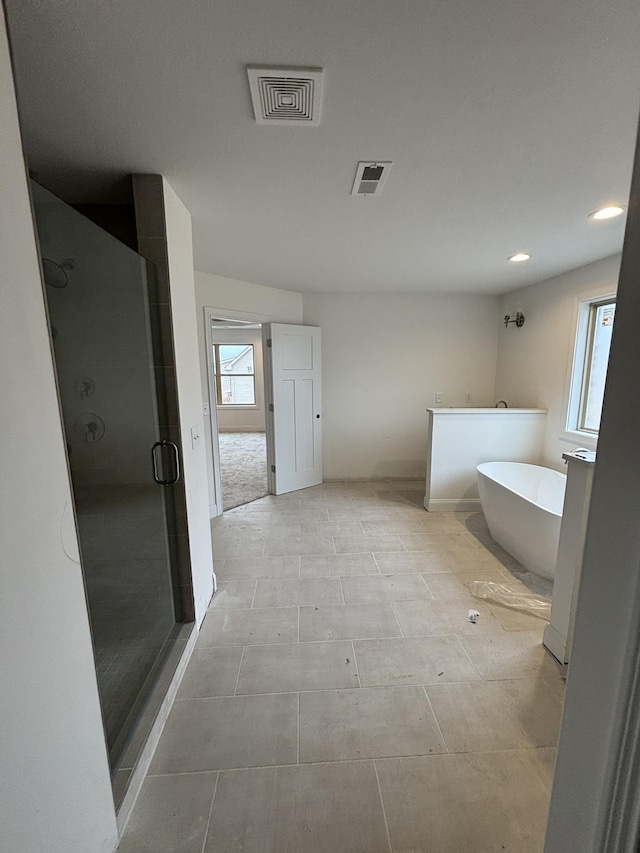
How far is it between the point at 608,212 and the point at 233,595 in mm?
3219

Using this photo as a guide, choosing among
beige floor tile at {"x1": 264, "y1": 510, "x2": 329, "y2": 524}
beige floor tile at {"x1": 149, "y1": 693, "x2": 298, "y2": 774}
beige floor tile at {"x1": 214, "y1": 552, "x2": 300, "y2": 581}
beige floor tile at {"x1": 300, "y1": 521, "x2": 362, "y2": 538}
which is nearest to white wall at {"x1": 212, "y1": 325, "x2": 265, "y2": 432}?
beige floor tile at {"x1": 264, "y1": 510, "x2": 329, "y2": 524}

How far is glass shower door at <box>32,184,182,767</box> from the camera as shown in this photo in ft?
4.94

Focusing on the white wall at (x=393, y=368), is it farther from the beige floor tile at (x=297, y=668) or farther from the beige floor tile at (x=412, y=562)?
the beige floor tile at (x=297, y=668)

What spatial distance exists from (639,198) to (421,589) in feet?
7.76

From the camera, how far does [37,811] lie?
2.44 feet

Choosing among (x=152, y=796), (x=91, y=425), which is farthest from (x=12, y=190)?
(x=152, y=796)

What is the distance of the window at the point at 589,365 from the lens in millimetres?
2984

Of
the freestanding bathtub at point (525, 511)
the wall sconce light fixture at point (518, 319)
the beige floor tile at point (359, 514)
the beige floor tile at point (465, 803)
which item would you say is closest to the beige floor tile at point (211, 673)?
the beige floor tile at point (465, 803)

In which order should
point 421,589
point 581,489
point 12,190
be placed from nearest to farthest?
point 12,190, point 581,489, point 421,589

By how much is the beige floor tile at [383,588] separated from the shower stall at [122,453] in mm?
1031

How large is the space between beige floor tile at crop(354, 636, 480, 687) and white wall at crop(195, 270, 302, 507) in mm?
2088

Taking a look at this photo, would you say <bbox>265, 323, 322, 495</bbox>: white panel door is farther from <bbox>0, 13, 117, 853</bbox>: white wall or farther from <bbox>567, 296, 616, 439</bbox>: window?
<bbox>0, 13, 117, 853</bbox>: white wall

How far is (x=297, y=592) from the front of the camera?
2344 millimetres

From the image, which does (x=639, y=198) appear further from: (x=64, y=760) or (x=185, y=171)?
(x=185, y=171)
